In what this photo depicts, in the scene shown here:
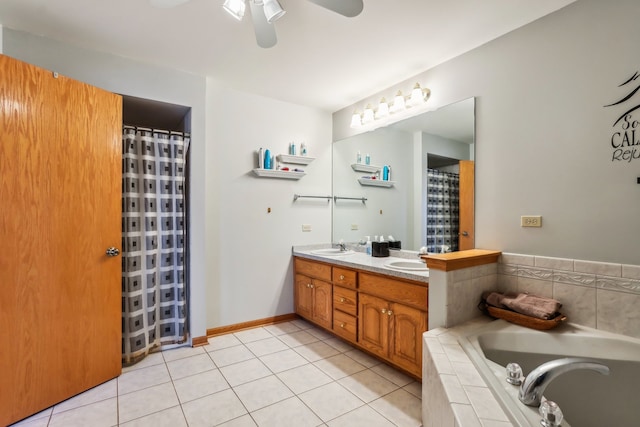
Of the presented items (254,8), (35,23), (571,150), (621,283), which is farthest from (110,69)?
(621,283)

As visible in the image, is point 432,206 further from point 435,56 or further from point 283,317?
point 283,317

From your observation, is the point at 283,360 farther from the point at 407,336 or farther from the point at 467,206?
the point at 467,206

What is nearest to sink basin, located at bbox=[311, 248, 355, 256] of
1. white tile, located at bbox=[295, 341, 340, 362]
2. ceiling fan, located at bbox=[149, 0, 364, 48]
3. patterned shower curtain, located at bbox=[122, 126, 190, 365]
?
white tile, located at bbox=[295, 341, 340, 362]

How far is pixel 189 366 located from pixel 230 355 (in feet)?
1.09

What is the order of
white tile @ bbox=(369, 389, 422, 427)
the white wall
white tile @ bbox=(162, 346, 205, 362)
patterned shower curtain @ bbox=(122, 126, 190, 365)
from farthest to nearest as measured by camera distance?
white tile @ bbox=(162, 346, 205, 362) → patterned shower curtain @ bbox=(122, 126, 190, 365) → white tile @ bbox=(369, 389, 422, 427) → the white wall

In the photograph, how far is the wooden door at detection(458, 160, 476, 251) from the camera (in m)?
2.27

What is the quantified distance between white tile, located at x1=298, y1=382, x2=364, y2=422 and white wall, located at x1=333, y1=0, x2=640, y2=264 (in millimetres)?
1471

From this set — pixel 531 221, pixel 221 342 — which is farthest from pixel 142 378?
pixel 531 221

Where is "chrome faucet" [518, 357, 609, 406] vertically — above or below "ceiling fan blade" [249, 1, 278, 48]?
below

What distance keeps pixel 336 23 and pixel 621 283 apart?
7.50 feet

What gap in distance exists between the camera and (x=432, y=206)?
2633 millimetres

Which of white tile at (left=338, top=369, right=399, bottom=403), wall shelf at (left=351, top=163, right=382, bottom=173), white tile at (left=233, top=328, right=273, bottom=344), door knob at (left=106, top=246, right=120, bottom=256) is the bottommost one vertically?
white tile at (left=233, top=328, right=273, bottom=344)

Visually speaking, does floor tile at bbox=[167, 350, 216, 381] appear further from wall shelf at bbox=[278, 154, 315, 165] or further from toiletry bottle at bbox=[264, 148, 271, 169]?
wall shelf at bbox=[278, 154, 315, 165]

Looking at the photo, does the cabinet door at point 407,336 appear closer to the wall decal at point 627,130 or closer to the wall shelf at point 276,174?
the wall decal at point 627,130
